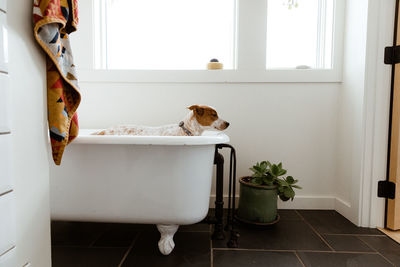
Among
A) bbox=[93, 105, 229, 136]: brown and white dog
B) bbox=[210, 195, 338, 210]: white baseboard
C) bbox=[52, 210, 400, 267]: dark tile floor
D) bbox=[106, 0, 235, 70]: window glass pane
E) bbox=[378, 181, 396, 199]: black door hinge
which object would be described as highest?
bbox=[106, 0, 235, 70]: window glass pane

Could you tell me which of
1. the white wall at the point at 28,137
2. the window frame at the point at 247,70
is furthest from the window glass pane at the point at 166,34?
the white wall at the point at 28,137

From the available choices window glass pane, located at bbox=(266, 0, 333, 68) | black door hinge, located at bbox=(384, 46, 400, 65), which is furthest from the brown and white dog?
black door hinge, located at bbox=(384, 46, 400, 65)

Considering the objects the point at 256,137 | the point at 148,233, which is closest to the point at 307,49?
the point at 256,137

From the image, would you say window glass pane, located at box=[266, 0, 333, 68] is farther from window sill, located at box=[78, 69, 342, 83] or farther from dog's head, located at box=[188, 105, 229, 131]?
dog's head, located at box=[188, 105, 229, 131]

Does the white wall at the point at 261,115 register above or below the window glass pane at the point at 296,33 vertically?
below

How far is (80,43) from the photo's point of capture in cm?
174

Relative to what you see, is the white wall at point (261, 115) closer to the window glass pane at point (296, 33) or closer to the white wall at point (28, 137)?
the window glass pane at point (296, 33)

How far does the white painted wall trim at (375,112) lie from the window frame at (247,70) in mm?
305

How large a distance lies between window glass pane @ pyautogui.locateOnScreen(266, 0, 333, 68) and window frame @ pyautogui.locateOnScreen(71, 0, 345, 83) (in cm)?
17

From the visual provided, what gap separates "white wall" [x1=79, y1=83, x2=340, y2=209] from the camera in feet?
5.62

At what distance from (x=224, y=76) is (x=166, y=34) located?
0.67 meters

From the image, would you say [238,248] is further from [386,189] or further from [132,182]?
[386,189]

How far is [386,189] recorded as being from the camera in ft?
4.58

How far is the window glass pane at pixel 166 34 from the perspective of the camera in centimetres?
190
